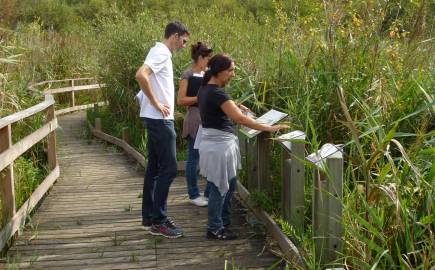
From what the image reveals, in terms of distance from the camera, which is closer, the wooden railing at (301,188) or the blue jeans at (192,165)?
the wooden railing at (301,188)

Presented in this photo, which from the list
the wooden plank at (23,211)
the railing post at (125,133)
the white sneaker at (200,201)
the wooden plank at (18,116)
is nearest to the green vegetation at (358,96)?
the railing post at (125,133)

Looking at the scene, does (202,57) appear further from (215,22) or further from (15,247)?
(215,22)

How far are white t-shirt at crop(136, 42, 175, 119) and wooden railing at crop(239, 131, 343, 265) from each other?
97cm

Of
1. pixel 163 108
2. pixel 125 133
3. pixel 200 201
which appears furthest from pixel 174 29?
pixel 125 133

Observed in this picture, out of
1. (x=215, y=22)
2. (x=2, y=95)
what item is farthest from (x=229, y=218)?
(x=215, y=22)

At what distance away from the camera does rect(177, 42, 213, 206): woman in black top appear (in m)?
5.59

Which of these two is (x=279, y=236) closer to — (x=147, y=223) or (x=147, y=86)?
(x=147, y=223)

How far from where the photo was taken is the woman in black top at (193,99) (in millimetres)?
5590

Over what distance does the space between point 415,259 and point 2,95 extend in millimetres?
4945

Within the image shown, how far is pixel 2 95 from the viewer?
6344 mm

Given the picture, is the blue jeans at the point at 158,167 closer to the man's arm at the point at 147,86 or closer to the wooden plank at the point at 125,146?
the man's arm at the point at 147,86

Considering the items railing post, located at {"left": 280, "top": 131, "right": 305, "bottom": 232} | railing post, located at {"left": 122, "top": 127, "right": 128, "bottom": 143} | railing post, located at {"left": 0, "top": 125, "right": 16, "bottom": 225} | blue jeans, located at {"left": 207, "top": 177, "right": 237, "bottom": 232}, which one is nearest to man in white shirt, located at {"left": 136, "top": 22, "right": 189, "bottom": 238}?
blue jeans, located at {"left": 207, "top": 177, "right": 237, "bottom": 232}

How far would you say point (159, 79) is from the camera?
4719 millimetres

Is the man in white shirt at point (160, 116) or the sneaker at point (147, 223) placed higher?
the man in white shirt at point (160, 116)
